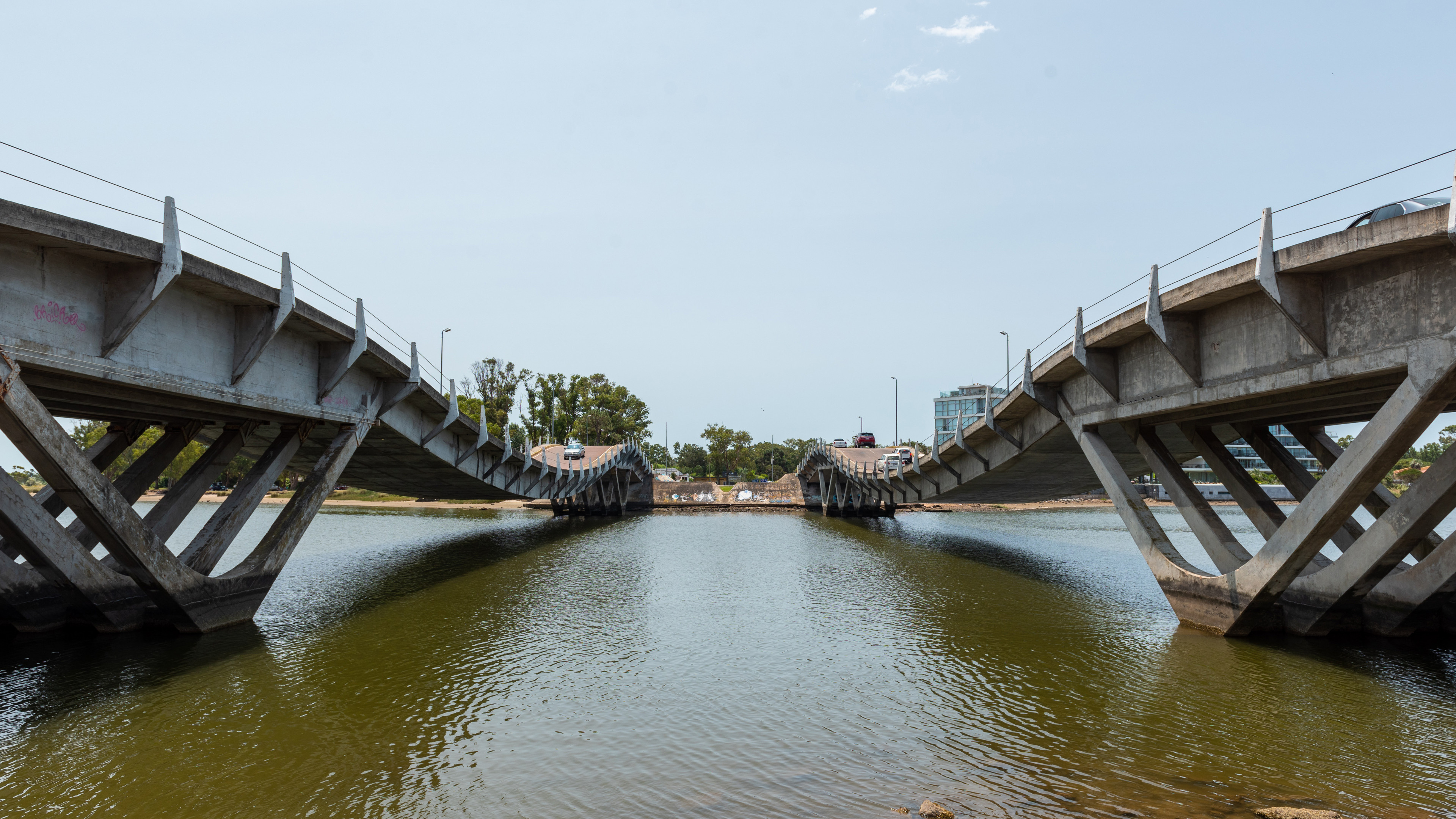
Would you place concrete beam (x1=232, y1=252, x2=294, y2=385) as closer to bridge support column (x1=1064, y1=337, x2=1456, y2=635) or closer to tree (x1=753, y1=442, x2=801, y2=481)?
bridge support column (x1=1064, y1=337, x2=1456, y2=635)

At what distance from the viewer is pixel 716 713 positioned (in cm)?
1116

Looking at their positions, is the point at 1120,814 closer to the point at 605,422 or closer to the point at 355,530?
the point at 355,530

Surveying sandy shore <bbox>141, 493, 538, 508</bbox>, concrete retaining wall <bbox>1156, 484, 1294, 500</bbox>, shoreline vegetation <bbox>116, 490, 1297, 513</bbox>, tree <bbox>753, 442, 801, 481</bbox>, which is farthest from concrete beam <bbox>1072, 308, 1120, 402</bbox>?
tree <bbox>753, 442, 801, 481</bbox>

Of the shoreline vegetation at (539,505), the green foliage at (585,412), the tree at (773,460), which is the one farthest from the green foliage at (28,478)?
the tree at (773,460)

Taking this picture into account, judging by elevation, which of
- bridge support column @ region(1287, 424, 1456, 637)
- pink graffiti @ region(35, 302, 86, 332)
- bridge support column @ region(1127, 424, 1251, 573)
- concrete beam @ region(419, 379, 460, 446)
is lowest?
bridge support column @ region(1287, 424, 1456, 637)

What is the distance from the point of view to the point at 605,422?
363 ft

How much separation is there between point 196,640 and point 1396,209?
24.1 m

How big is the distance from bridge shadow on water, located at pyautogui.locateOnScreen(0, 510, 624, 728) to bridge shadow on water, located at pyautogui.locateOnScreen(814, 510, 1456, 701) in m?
19.2

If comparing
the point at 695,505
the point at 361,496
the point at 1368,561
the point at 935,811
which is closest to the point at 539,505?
the point at 695,505

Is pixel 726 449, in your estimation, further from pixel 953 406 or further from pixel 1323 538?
pixel 1323 538

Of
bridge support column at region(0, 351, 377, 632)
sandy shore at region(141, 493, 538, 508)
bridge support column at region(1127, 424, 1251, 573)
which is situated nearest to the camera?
bridge support column at region(0, 351, 377, 632)

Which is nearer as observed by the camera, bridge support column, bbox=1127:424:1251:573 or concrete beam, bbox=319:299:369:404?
bridge support column, bbox=1127:424:1251:573

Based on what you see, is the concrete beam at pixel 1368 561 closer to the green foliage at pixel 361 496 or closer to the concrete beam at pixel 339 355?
the concrete beam at pixel 339 355

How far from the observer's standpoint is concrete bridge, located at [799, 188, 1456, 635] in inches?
441
